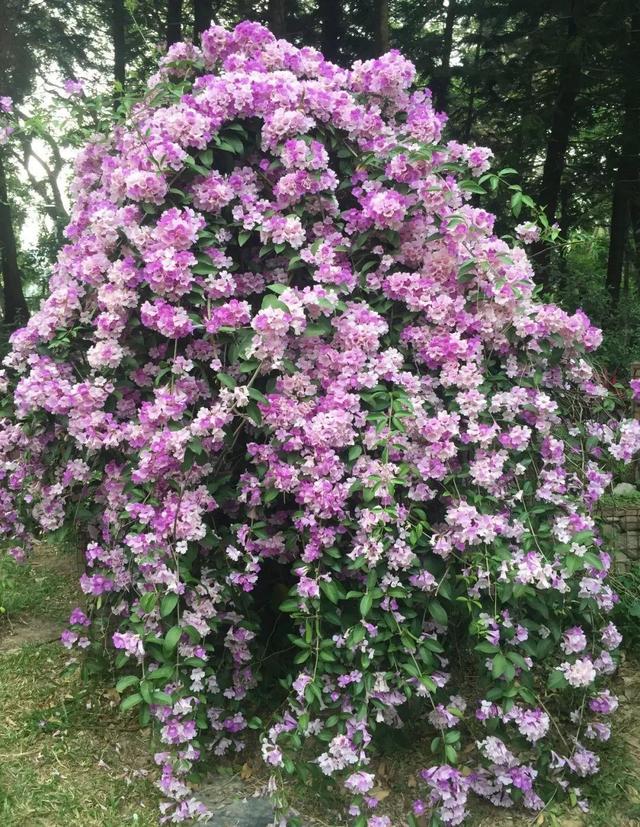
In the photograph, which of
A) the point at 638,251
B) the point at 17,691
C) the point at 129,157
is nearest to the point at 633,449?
the point at 129,157

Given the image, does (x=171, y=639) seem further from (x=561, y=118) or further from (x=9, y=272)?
(x=9, y=272)

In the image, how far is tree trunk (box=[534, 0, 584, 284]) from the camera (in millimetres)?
7066

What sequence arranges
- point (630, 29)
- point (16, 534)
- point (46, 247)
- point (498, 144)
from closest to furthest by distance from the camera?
point (16, 534), point (630, 29), point (498, 144), point (46, 247)

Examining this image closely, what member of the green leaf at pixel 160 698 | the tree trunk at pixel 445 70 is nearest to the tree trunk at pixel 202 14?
the tree trunk at pixel 445 70

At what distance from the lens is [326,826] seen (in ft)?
6.81

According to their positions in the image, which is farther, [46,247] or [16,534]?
[46,247]

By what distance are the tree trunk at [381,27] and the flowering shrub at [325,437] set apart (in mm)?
4336

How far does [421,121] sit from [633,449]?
4.33 ft

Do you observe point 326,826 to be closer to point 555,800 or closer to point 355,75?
point 555,800

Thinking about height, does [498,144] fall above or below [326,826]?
above

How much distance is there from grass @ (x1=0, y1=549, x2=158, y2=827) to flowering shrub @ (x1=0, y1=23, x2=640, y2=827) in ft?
0.55

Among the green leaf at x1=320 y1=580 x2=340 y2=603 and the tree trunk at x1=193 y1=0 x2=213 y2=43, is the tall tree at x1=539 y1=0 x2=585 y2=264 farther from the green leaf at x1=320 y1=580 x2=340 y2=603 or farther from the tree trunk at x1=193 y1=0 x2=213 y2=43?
the green leaf at x1=320 y1=580 x2=340 y2=603

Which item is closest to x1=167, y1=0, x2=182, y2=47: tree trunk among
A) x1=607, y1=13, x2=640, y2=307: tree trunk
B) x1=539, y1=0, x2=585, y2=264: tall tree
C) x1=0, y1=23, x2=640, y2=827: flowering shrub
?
x1=539, y1=0, x2=585, y2=264: tall tree

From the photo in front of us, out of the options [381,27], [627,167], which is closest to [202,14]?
[381,27]
